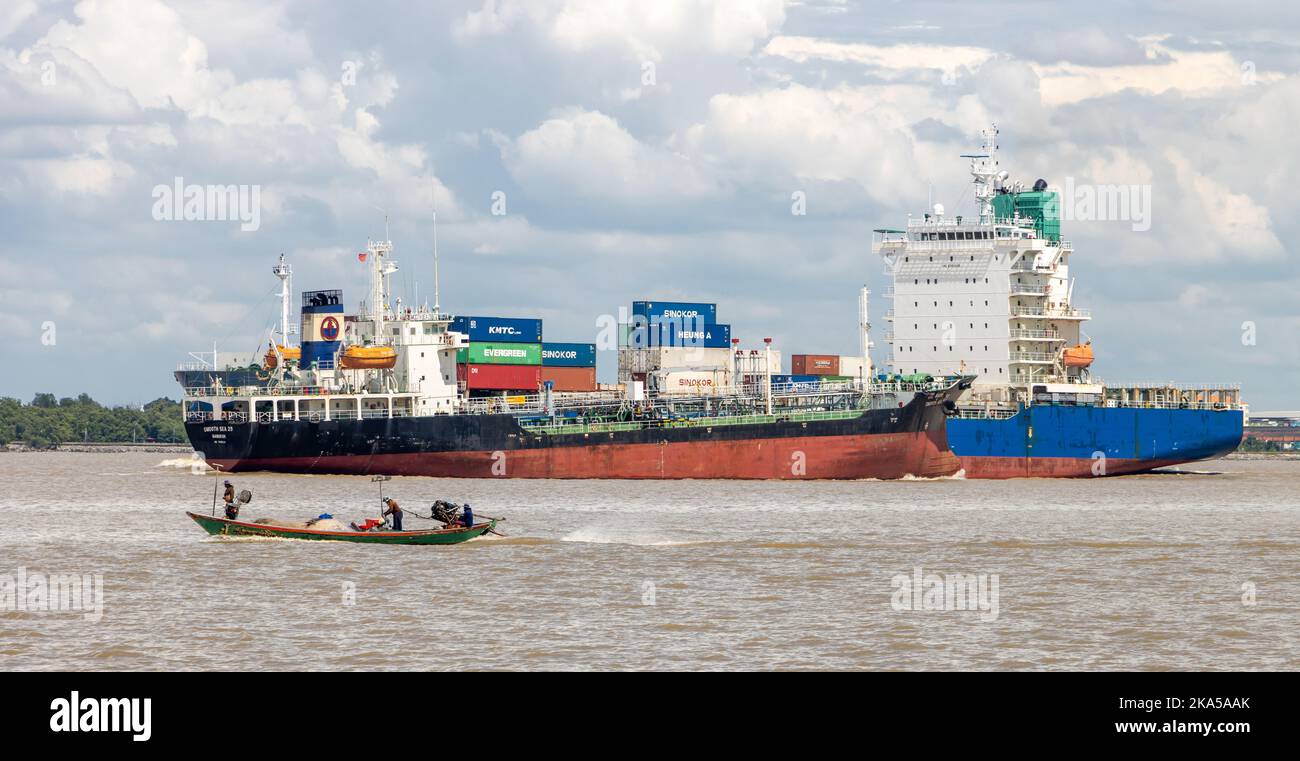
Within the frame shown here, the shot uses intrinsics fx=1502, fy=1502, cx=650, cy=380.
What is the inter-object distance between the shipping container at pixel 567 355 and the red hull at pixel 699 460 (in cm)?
1185

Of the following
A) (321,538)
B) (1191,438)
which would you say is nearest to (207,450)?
(321,538)

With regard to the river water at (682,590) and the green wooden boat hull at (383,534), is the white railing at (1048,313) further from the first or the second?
the green wooden boat hull at (383,534)

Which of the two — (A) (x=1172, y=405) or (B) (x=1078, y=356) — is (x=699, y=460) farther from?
(A) (x=1172, y=405)

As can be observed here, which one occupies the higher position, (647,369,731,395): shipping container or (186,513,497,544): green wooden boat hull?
(647,369,731,395): shipping container

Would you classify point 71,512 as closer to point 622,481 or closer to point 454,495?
point 454,495

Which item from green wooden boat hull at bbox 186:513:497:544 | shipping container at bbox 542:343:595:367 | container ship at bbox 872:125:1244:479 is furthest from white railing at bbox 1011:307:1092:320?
green wooden boat hull at bbox 186:513:497:544

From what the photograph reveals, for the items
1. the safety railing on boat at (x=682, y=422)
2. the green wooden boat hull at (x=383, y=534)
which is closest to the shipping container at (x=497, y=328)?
the safety railing on boat at (x=682, y=422)

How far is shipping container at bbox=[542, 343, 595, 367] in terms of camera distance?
82.0 meters

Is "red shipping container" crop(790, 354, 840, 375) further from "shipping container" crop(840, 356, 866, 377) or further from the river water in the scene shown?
the river water

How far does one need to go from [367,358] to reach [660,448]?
1524 centimetres

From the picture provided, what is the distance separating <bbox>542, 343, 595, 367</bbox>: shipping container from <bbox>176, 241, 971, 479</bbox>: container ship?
0.16 metres

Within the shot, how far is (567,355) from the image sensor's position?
82.7 meters

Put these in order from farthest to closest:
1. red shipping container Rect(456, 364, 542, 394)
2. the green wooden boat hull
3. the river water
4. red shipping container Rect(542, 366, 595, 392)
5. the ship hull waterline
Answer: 1. red shipping container Rect(542, 366, 595, 392)
2. red shipping container Rect(456, 364, 542, 394)
3. the ship hull waterline
4. the green wooden boat hull
5. the river water

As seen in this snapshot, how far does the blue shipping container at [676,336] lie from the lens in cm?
8031
